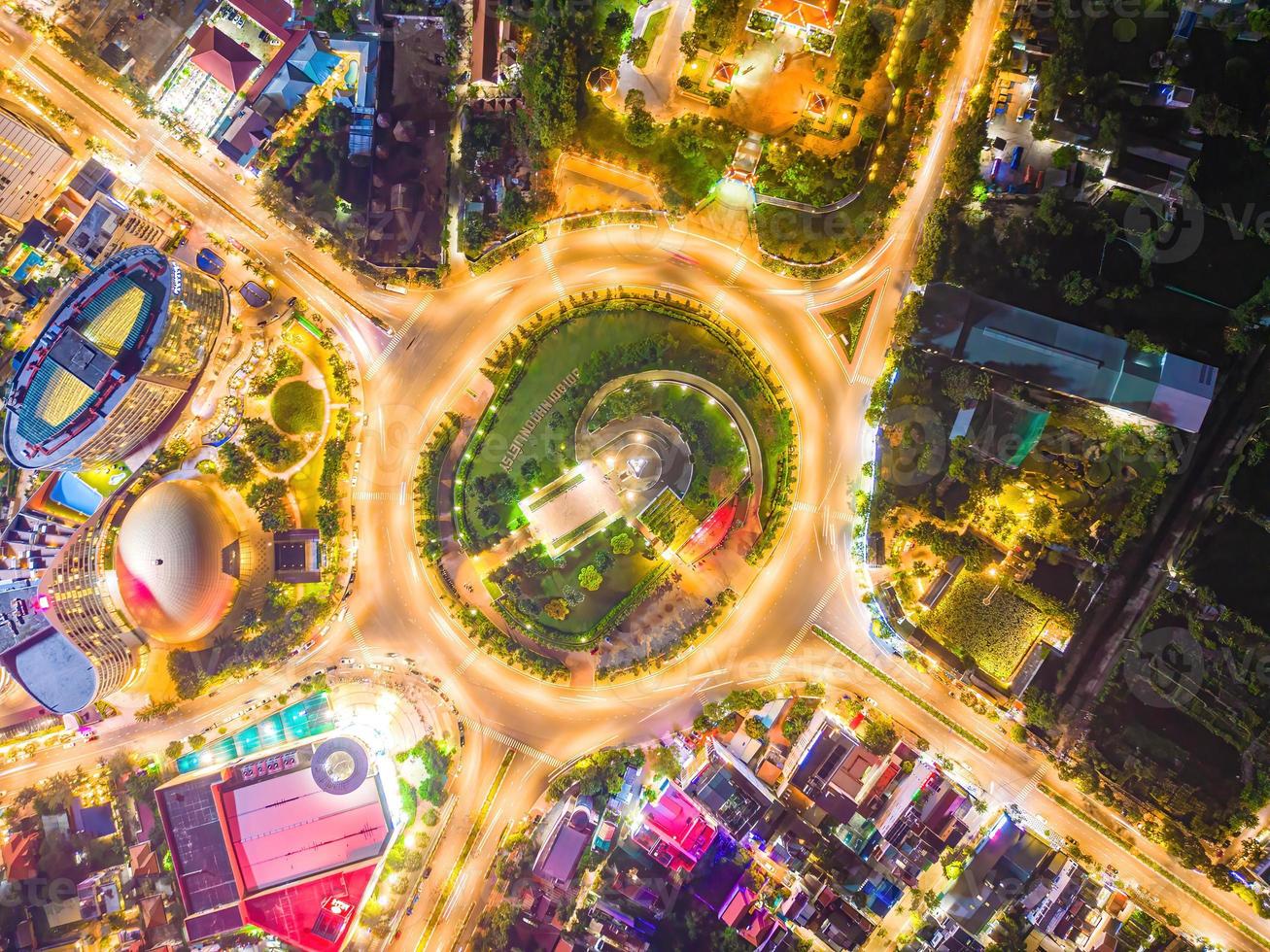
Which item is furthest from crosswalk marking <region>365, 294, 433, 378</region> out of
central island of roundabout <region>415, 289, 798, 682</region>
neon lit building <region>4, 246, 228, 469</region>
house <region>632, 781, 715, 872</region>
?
house <region>632, 781, 715, 872</region>

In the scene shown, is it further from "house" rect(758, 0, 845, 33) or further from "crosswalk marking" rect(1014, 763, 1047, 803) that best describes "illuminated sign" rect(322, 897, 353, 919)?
"house" rect(758, 0, 845, 33)

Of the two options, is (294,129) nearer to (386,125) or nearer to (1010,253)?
(386,125)

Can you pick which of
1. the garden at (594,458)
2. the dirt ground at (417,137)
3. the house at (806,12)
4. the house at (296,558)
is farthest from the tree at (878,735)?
the house at (806,12)

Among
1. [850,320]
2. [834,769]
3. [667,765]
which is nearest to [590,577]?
[667,765]

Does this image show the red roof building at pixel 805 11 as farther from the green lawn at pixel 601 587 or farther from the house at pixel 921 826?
the house at pixel 921 826

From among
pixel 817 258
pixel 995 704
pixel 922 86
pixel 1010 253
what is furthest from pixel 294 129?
pixel 995 704

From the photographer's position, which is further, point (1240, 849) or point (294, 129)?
point (294, 129)
